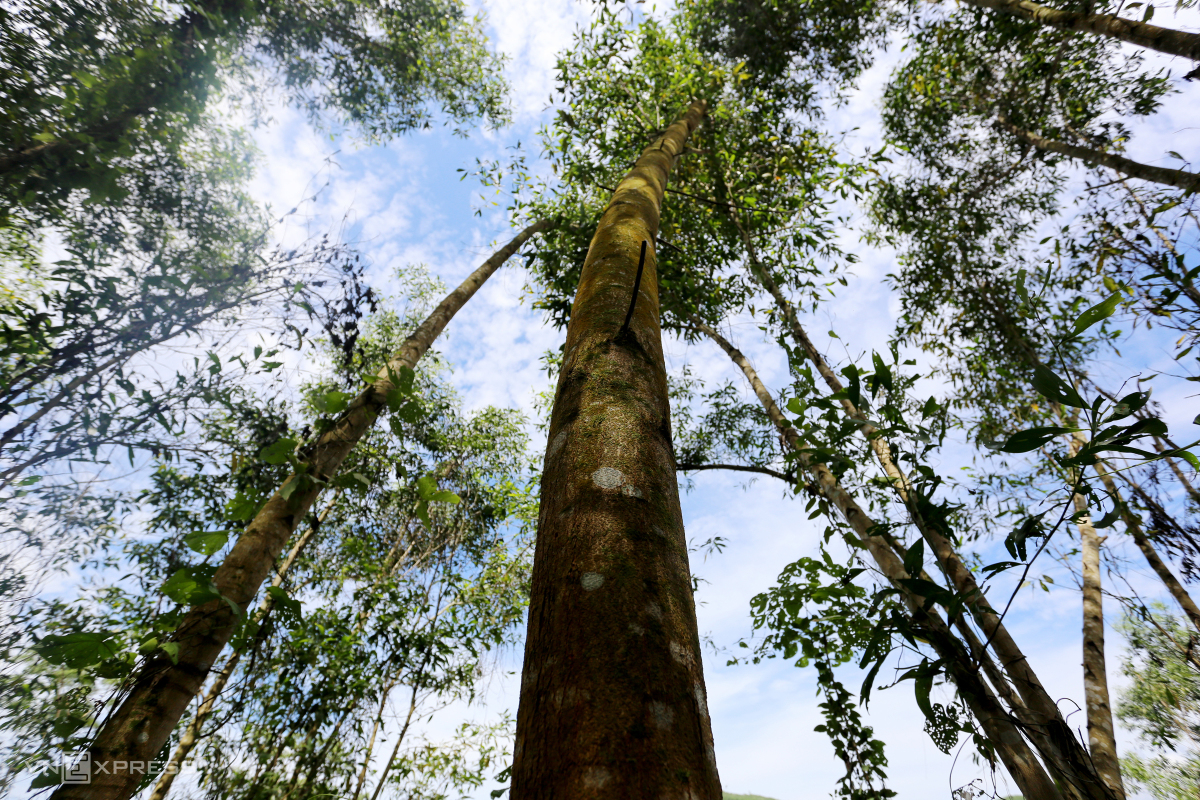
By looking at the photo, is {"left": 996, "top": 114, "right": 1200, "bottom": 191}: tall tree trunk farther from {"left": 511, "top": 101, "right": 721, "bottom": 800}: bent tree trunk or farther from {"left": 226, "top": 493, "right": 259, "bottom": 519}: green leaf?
{"left": 226, "top": 493, "right": 259, "bottom": 519}: green leaf

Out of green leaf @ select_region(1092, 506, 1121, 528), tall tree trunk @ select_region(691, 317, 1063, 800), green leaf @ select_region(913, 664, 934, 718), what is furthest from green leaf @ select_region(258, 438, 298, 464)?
green leaf @ select_region(1092, 506, 1121, 528)

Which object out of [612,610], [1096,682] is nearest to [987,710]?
[612,610]

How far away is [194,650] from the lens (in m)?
1.81

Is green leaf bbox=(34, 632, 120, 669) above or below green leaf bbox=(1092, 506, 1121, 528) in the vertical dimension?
below

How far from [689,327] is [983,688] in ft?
16.8

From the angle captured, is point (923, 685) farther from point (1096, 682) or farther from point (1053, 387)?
point (1096, 682)

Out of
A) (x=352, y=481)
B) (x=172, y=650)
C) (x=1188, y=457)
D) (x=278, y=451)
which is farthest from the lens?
(x=352, y=481)

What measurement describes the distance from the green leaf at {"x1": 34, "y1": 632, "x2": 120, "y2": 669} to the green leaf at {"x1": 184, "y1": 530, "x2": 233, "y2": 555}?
0.31m

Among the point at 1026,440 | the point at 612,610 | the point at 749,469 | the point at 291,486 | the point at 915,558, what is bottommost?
the point at 612,610

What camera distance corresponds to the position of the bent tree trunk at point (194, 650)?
1.60 m

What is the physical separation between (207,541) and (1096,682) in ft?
18.4

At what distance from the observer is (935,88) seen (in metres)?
6.56

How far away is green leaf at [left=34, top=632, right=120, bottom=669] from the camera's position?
1.53 metres

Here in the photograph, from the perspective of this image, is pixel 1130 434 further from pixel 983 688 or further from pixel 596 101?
pixel 596 101
